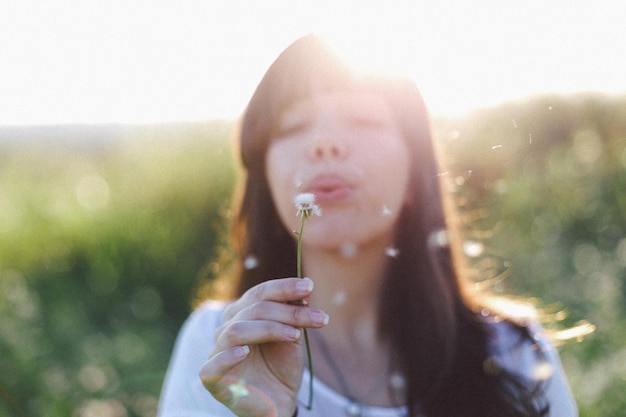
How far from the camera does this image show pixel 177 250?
131 inches

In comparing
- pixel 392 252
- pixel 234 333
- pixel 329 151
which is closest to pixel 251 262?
pixel 392 252

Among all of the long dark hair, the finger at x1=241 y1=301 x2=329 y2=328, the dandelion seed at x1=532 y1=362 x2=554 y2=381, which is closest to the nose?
the long dark hair

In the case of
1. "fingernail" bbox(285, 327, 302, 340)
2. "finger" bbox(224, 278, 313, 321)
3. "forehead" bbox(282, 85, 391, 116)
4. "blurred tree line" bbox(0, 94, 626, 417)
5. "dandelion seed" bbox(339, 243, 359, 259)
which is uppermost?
"forehead" bbox(282, 85, 391, 116)

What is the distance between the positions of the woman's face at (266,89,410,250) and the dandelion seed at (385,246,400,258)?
0.14 ft

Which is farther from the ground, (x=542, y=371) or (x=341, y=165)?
(x=341, y=165)

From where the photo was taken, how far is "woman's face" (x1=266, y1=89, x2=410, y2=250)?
2.66 ft

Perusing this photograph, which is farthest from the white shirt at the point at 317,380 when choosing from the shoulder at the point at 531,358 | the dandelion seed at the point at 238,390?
the dandelion seed at the point at 238,390

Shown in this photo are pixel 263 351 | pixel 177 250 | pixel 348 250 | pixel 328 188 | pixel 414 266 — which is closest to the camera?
pixel 263 351

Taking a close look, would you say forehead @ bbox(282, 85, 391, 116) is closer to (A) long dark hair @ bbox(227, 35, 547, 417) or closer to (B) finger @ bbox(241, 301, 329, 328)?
(A) long dark hair @ bbox(227, 35, 547, 417)

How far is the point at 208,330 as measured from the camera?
41.8 inches

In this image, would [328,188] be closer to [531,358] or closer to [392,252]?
[392,252]

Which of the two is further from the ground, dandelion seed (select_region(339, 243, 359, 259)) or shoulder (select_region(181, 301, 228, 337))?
dandelion seed (select_region(339, 243, 359, 259))

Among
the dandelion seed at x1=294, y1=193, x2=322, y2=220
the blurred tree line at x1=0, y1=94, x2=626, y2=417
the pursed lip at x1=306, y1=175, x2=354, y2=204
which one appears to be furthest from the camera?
the blurred tree line at x1=0, y1=94, x2=626, y2=417

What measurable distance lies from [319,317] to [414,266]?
47cm
